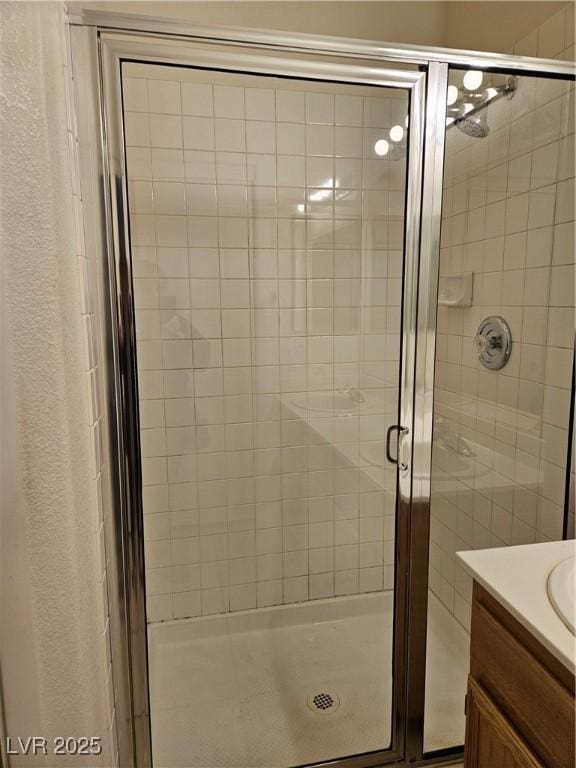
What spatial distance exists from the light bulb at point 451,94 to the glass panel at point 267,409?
0.21 metres

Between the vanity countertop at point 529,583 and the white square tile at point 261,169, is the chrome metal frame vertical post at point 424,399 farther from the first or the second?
the white square tile at point 261,169

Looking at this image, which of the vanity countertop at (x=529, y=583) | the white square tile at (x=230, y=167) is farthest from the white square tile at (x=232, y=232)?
the vanity countertop at (x=529, y=583)

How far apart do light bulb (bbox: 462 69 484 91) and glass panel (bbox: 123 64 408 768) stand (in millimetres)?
235

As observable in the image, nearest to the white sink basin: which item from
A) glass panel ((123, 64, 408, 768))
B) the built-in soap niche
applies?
glass panel ((123, 64, 408, 768))

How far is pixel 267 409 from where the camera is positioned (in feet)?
6.77

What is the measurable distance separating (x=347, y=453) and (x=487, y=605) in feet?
3.33

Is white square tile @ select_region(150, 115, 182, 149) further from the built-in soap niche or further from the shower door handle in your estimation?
the shower door handle

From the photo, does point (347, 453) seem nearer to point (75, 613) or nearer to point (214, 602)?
point (214, 602)

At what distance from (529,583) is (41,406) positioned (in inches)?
39.5

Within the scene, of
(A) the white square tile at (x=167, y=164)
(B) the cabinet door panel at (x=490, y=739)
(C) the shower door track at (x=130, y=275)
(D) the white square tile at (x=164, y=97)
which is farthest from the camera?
(A) the white square tile at (x=167, y=164)

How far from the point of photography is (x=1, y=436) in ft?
2.53

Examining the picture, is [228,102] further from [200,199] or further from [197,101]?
[200,199]

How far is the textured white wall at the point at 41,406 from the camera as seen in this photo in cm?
79

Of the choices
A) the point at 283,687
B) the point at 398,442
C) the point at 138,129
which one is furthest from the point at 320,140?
the point at 283,687
